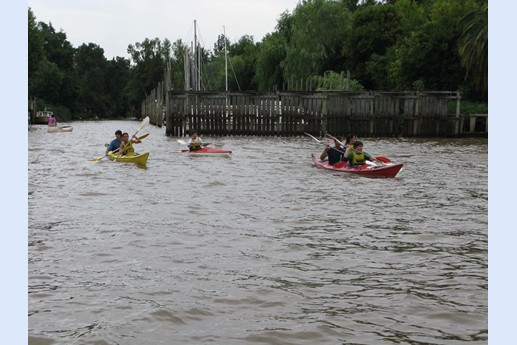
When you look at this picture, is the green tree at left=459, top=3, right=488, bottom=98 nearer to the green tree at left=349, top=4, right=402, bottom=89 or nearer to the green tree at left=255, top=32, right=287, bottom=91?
the green tree at left=349, top=4, right=402, bottom=89

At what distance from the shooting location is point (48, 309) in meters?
7.09

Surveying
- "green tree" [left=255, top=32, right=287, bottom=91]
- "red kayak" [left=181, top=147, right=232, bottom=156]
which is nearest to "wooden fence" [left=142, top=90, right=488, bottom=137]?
"red kayak" [left=181, top=147, right=232, bottom=156]

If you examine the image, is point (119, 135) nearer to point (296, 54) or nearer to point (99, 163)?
point (99, 163)

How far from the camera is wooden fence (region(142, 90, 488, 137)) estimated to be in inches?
1527

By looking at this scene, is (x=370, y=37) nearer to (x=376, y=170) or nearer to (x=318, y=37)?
(x=318, y=37)

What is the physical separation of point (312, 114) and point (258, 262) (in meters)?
30.8

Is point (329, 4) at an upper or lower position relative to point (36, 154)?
upper

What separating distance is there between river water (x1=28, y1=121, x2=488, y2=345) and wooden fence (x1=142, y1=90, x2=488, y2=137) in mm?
20992

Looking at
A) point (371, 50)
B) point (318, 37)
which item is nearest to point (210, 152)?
point (371, 50)

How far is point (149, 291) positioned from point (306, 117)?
32.1 meters

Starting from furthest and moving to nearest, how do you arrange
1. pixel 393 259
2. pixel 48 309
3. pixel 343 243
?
1. pixel 343 243
2. pixel 393 259
3. pixel 48 309

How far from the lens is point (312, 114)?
3941 centimetres

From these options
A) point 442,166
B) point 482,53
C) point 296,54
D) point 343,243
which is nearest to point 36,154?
point 442,166

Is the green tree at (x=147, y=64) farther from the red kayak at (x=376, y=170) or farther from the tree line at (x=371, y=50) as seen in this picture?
the red kayak at (x=376, y=170)
